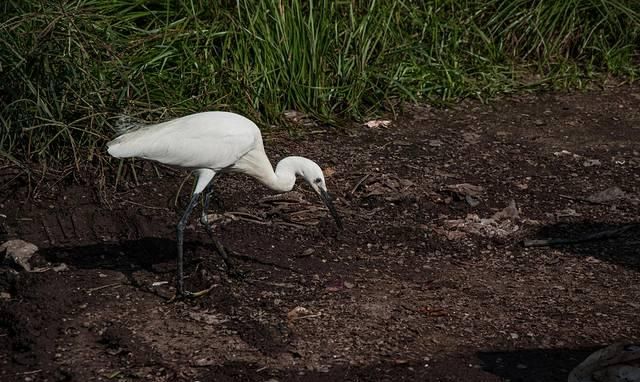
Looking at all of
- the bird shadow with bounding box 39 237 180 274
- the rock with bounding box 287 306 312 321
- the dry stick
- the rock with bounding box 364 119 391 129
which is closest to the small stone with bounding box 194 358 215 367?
the rock with bounding box 287 306 312 321

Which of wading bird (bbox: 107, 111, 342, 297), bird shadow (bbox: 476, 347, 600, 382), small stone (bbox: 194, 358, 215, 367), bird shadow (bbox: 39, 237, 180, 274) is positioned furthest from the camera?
bird shadow (bbox: 39, 237, 180, 274)

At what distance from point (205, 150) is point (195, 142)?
0.23ft

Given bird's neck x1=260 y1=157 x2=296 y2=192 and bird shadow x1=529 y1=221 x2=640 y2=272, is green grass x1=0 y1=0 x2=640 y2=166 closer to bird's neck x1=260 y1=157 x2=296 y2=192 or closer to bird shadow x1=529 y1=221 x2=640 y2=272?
bird's neck x1=260 y1=157 x2=296 y2=192

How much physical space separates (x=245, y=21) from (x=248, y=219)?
7.06 ft

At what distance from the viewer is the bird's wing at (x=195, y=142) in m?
6.00

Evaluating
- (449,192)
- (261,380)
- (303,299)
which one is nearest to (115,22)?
(449,192)

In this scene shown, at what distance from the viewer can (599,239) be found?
21.6 feet

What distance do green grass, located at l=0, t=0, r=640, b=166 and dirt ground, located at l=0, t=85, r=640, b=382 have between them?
13.1 inches

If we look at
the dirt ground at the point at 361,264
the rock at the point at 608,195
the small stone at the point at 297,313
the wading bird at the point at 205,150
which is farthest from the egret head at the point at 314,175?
the rock at the point at 608,195

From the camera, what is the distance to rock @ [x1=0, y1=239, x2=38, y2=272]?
6137mm

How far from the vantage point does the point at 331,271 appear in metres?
6.14

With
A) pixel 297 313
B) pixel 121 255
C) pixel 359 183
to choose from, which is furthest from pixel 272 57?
pixel 297 313

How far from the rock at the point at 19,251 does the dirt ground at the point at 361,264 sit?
0.46 feet

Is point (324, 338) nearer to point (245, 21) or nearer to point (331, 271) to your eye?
point (331, 271)
